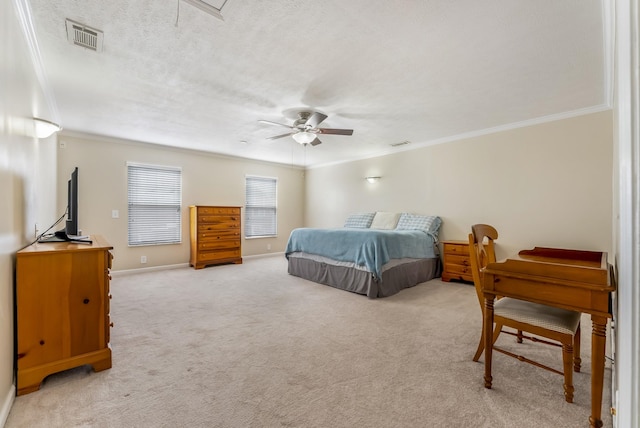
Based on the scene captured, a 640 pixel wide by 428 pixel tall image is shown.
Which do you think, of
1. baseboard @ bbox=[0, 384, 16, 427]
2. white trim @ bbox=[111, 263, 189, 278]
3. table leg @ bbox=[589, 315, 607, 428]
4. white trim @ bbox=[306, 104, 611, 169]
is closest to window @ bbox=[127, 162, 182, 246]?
white trim @ bbox=[111, 263, 189, 278]

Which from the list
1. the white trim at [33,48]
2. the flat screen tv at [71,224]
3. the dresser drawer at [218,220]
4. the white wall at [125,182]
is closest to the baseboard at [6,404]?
the flat screen tv at [71,224]

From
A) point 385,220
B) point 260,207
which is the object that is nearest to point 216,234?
point 260,207

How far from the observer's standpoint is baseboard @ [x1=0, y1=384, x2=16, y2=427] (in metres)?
1.45

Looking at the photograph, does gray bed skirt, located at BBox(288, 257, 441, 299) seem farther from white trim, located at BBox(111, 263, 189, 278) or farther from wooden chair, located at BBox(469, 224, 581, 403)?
Answer: white trim, located at BBox(111, 263, 189, 278)

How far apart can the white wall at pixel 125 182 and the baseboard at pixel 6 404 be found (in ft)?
12.1

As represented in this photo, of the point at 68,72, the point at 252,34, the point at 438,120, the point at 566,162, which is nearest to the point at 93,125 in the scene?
the point at 68,72

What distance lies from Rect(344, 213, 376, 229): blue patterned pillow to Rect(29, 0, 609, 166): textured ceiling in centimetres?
217

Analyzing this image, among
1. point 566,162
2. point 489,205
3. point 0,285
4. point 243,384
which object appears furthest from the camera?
point 489,205

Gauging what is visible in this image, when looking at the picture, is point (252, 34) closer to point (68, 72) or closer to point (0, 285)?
point (68, 72)

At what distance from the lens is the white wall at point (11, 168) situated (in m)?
1.52

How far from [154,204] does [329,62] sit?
4517 mm

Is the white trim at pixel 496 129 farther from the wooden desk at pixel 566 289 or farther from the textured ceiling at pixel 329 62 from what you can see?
the wooden desk at pixel 566 289

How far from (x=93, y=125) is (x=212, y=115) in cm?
203

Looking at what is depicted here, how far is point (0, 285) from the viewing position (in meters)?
1.49
